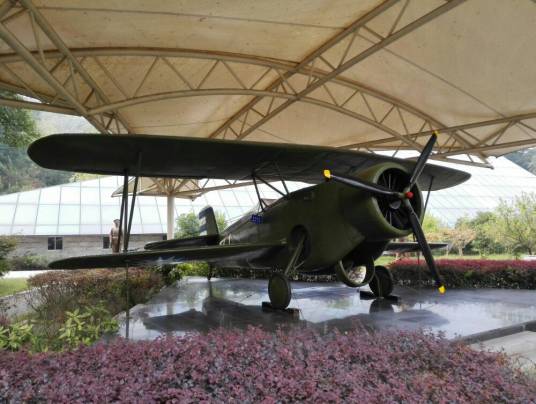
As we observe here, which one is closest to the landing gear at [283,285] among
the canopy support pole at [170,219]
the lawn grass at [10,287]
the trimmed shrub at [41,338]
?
the trimmed shrub at [41,338]

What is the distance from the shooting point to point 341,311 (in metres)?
7.47

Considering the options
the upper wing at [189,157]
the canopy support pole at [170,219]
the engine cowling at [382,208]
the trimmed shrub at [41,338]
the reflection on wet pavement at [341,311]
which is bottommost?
the reflection on wet pavement at [341,311]

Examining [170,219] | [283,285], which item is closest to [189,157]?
[283,285]

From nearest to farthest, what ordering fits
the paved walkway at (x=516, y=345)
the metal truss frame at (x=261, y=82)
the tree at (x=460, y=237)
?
the paved walkway at (x=516, y=345) → the metal truss frame at (x=261, y=82) → the tree at (x=460, y=237)

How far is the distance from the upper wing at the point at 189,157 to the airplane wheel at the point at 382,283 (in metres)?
2.40

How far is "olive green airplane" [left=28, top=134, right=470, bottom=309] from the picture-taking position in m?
6.23

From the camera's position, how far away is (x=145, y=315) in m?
7.58

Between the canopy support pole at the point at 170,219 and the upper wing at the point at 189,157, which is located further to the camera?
the canopy support pole at the point at 170,219

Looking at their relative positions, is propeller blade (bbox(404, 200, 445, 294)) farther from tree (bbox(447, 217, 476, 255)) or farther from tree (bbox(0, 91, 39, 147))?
tree (bbox(447, 217, 476, 255))

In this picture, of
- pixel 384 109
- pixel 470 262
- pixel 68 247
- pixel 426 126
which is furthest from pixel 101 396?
pixel 68 247

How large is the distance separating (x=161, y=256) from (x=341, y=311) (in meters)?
3.42

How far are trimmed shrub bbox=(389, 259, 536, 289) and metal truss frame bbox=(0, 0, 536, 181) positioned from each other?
4461mm

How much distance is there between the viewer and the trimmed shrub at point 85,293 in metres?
8.02

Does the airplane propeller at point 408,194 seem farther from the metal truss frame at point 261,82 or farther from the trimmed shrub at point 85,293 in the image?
the trimmed shrub at point 85,293
